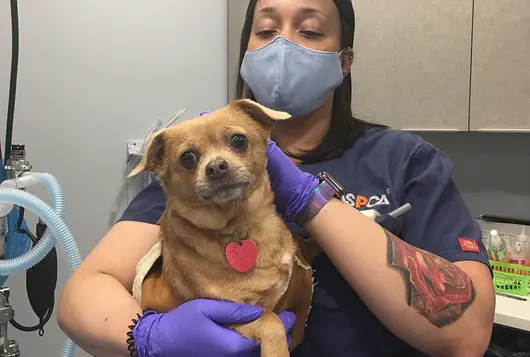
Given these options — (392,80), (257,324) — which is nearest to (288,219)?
(257,324)

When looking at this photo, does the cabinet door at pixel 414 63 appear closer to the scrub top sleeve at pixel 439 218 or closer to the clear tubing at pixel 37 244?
the scrub top sleeve at pixel 439 218

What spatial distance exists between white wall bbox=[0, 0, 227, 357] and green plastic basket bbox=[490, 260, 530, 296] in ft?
4.92

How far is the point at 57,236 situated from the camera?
108 cm

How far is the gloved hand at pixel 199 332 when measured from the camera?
0.86 meters

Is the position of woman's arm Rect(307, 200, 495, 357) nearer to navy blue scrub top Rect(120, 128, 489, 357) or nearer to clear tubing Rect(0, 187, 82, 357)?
navy blue scrub top Rect(120, 128, 489, 357)

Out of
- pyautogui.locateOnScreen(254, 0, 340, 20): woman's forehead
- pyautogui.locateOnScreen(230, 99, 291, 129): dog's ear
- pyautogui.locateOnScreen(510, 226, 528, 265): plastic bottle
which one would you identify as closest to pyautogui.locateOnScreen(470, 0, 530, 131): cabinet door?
pyautogui.locateOnScreen(510, 226, 528, 265): plastic bottle

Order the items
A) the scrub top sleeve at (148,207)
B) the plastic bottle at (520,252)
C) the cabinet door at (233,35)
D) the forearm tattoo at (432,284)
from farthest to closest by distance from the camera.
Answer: the cabinet door at (233,35)
the plastic bottle at (520,252)
the scrub top sleeve at (148,207)
the forearm tattoo at (432,284)

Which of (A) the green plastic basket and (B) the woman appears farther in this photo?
(A) the green plastic basket

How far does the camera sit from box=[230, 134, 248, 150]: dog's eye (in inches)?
34.7

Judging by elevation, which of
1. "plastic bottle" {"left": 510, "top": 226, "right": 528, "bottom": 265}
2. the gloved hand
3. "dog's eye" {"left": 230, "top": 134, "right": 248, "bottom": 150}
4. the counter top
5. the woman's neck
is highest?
"dog's eye" {"left": 230, "top": 134, "right": 248, "bottom": 150}

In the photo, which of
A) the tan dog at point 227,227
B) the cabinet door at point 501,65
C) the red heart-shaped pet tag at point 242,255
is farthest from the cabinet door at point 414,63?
the red heart-shaped pet tag at point 242,255

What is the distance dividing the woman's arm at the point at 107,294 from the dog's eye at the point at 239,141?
37 centimetres

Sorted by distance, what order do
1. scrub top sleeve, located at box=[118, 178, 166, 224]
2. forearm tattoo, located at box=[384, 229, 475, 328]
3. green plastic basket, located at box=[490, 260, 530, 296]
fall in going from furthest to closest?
green plastic basket, located at box=[490, 260, 530, 296], scrub top sleeve, located at box=[118, 178, 166, 224], forearm tattoo, located at box=[384, 229, 475, 328]

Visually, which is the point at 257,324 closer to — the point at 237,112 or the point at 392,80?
the point at 237,112
